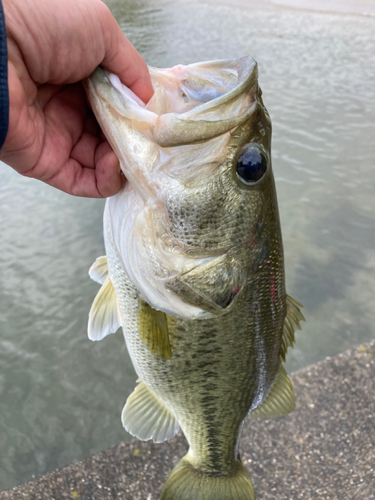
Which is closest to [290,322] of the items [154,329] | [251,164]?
[154,329]

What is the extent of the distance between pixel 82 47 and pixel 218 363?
3.22ft

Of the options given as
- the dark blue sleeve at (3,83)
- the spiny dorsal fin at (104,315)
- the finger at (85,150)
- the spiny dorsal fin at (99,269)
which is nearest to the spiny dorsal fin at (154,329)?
Result: the spiny dorsal fin at (104,315)

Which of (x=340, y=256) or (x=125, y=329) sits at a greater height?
(x=125, y=329)

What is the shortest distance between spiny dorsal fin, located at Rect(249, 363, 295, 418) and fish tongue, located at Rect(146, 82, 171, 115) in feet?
3.34

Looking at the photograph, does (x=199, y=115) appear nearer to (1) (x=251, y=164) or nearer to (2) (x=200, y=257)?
(1) (x=251, y=164)

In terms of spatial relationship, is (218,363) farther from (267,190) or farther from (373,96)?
(373,96)

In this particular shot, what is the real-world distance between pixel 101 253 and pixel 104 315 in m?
1.88

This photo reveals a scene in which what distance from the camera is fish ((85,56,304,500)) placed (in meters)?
0.88

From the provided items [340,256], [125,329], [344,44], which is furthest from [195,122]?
[344,44]

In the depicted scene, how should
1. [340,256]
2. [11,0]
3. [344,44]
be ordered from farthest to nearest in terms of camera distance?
[344,44], [340,256], [11,0]

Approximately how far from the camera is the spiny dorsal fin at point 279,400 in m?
1.42

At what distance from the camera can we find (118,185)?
1.04m

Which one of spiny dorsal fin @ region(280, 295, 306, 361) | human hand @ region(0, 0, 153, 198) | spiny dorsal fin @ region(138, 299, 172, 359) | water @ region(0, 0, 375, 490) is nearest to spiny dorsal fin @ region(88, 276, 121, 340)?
spiny dorsal fin @ region(138, 299, 172, 359)

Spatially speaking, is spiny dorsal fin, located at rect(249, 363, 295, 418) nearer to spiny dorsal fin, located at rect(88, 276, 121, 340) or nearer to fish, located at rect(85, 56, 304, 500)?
fish, located at rect(85, 56, 304, 500)
